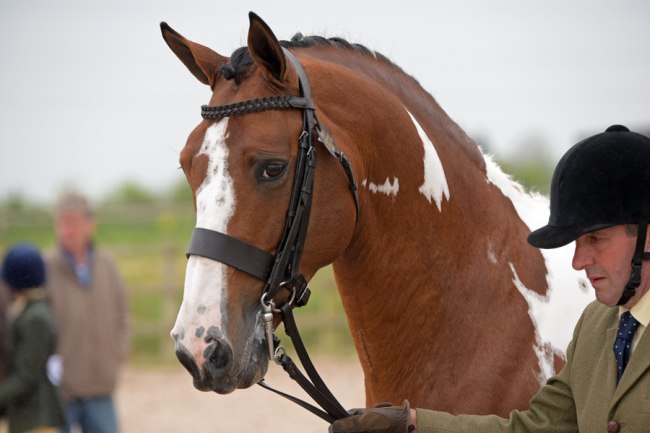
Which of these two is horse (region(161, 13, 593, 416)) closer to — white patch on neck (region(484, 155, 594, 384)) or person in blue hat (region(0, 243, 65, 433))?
white patch on neck (region(484, 155, 594, 384))

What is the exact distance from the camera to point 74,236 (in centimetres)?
596

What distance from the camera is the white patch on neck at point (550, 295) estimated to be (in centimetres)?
293

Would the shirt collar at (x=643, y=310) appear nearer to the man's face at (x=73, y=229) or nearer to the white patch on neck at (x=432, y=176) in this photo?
the white patch on neck at (x=432, y=176)

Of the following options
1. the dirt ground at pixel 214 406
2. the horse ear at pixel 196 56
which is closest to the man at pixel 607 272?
the horse ear at pixel 196 56

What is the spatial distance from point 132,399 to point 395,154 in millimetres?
8467

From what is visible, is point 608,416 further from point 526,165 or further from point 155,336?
point 526,165

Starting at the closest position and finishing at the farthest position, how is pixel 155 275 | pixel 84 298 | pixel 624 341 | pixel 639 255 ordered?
1. pixel 639 255
2. pixel 624 341
3. pixel 84 298
4. pixel 155 275

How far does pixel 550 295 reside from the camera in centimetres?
304

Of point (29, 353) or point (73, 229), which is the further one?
point (73, 229)

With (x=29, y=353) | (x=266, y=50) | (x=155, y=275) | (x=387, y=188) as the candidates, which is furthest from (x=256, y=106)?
(x=155, y=275)

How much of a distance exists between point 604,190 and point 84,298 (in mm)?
4741

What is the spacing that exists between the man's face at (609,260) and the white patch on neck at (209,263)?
1083 millimetres

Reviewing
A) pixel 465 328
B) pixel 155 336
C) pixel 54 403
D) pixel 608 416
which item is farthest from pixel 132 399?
pixel 608 416

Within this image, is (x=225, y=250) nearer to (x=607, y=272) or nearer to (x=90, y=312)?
(x=607, y=272)
